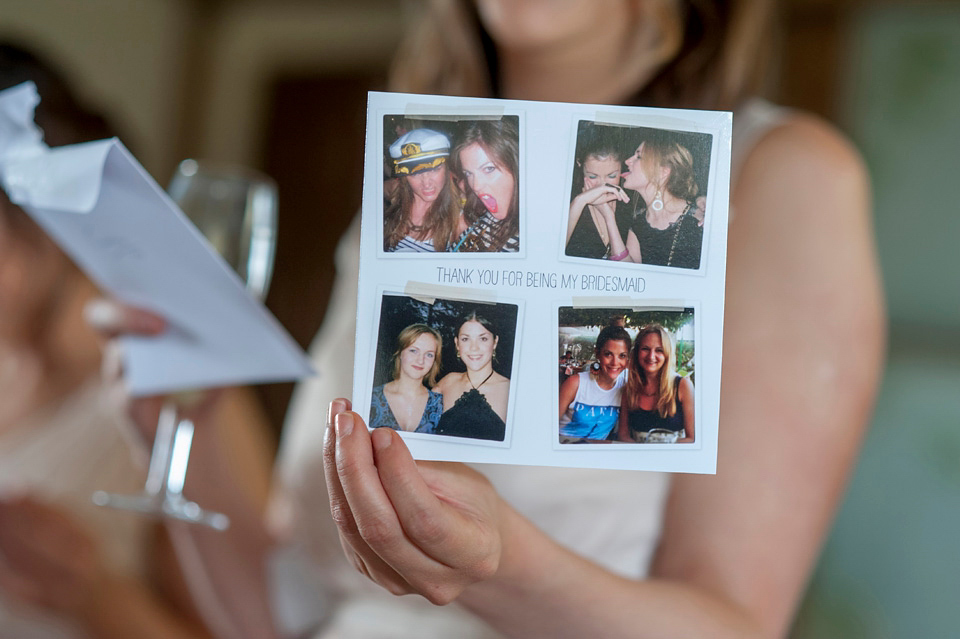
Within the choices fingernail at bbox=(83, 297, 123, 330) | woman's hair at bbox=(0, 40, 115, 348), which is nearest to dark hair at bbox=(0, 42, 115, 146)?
woman's hair at bbox=(0, 40, 115, 348)

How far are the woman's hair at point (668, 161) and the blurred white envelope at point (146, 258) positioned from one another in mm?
290

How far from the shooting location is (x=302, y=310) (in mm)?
3057

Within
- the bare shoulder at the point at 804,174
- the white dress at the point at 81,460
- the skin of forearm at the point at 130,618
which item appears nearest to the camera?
the bare shoulder at the point at 804,174

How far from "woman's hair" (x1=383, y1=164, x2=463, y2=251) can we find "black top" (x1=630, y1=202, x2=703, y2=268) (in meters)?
0.10

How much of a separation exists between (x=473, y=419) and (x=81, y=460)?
4.48ft

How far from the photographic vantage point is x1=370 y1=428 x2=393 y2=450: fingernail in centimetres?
44

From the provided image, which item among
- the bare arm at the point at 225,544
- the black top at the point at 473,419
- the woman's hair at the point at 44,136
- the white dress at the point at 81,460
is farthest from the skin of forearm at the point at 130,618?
the black top at the point at 473,419

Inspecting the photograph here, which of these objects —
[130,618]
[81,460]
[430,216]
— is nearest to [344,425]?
[430,216]

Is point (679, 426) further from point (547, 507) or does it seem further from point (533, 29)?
point (533, 29)

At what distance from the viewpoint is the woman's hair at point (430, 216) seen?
0.47 meters

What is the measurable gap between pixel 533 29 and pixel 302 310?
230cm

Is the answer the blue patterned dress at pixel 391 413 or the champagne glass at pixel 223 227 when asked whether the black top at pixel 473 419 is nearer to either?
the blue patterned dress at pixel 391 413

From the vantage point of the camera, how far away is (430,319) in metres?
0.47

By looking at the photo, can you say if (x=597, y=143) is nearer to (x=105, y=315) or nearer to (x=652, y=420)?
(x=652, y=420)
